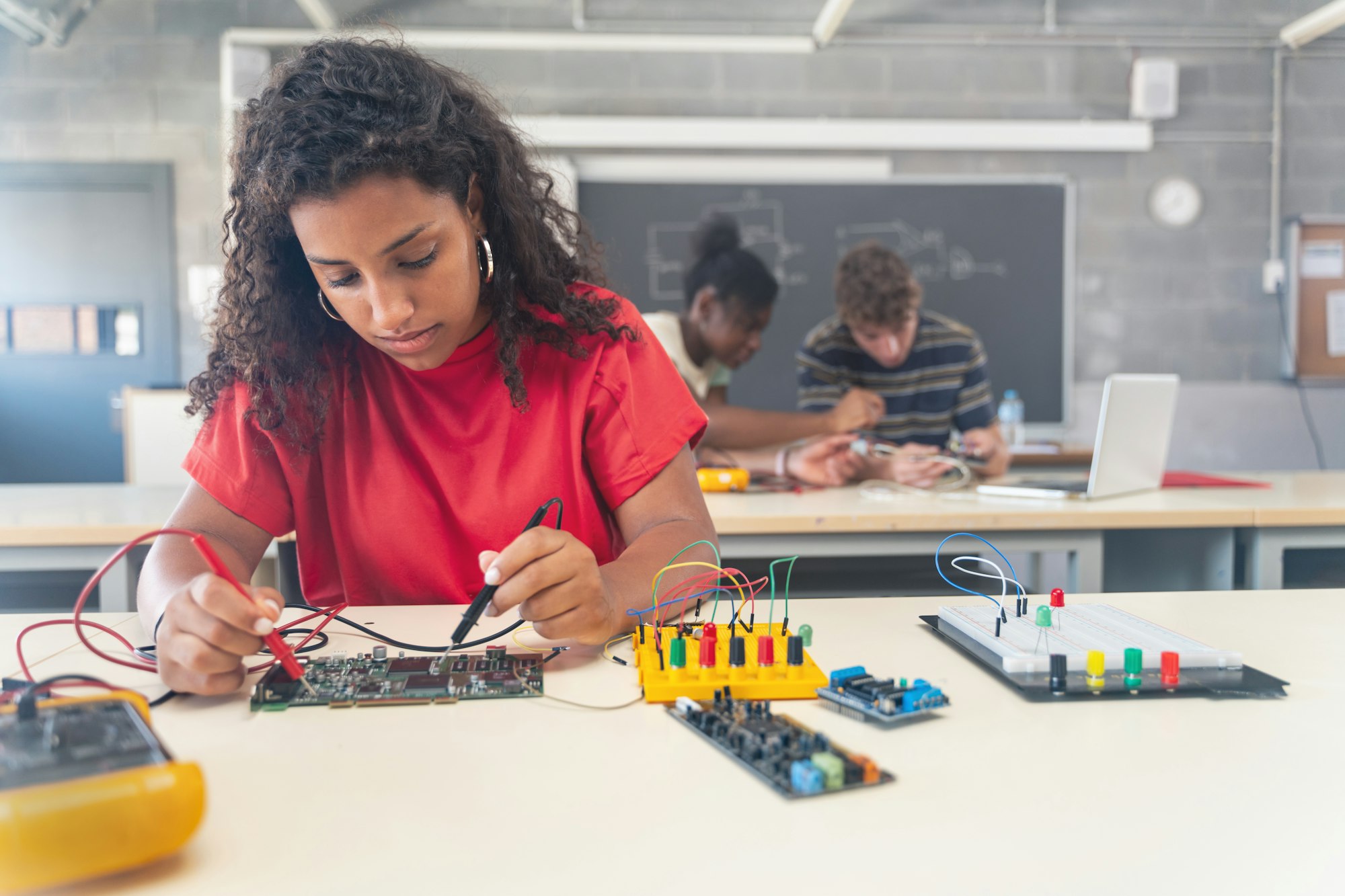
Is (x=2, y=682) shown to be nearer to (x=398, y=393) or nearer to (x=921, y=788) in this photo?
(x=398, y=393)

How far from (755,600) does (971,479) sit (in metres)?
1.68

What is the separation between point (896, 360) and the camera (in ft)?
9.81

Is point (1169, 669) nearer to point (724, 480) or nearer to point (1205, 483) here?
point (724, 480)

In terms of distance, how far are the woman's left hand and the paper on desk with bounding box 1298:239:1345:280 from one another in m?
4.75

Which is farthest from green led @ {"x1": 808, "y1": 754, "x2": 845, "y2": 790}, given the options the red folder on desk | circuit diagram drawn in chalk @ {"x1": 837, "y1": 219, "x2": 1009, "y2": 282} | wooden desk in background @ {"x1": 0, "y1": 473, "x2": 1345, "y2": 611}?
circuit diagram drawn in chalk @ {"x1": 837, "y1": 219, "x2": 1009, "y2": 282}

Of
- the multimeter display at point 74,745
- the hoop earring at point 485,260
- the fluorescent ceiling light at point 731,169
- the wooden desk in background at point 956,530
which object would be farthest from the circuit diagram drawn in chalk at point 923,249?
the multimeter display at point 74,745

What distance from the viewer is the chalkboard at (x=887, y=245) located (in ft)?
14.0

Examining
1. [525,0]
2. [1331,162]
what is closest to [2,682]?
[525,0]

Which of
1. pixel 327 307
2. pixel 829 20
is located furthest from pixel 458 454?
pixel 829 20

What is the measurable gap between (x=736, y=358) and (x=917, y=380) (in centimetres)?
62

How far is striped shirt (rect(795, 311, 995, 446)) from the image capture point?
3002mm

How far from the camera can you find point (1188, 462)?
4484 mm

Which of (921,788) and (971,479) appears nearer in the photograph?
(921,788)

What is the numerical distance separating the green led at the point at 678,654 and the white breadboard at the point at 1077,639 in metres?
0.26
